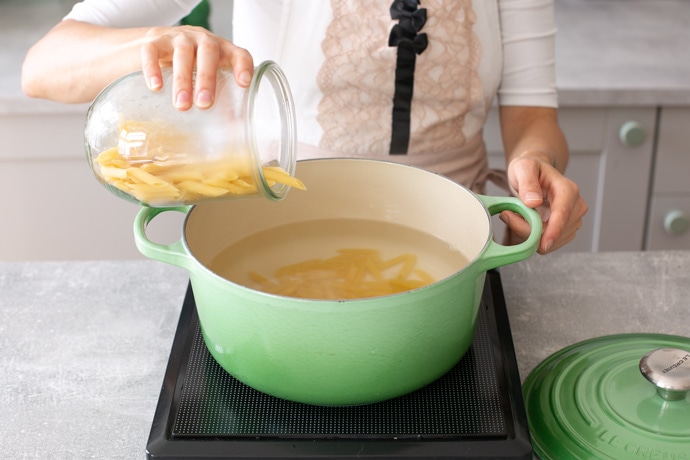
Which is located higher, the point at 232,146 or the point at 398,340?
the point at 232,146

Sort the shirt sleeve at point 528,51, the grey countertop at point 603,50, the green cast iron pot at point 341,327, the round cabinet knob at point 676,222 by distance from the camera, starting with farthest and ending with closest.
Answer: the round cabinet knob at point 676,222
the grey countertop at point 603,50
the shirt sleeve at point 528,51
the green cast iron pot at point 341,327

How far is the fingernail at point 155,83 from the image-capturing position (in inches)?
27.4

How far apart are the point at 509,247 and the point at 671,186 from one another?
118 cm

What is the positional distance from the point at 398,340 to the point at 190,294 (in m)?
0.30

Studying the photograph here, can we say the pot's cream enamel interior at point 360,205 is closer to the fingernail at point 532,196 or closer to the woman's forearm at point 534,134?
the fingernail at point 532,196

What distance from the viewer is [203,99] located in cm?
67

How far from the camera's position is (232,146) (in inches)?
27.0

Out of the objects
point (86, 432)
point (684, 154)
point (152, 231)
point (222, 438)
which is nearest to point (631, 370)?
point (222, 438)

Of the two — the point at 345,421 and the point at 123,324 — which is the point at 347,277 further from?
the point at 123,324

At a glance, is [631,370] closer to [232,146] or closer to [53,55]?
[232,146]

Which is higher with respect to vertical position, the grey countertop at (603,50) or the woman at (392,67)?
the woman at (392,67)

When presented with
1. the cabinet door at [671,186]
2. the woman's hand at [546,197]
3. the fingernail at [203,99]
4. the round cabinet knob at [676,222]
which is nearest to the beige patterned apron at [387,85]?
the woman's hand at [546,197]

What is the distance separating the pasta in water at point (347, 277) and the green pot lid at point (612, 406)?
162mm

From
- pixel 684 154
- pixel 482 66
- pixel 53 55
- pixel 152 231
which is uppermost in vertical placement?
pixel 53 55
